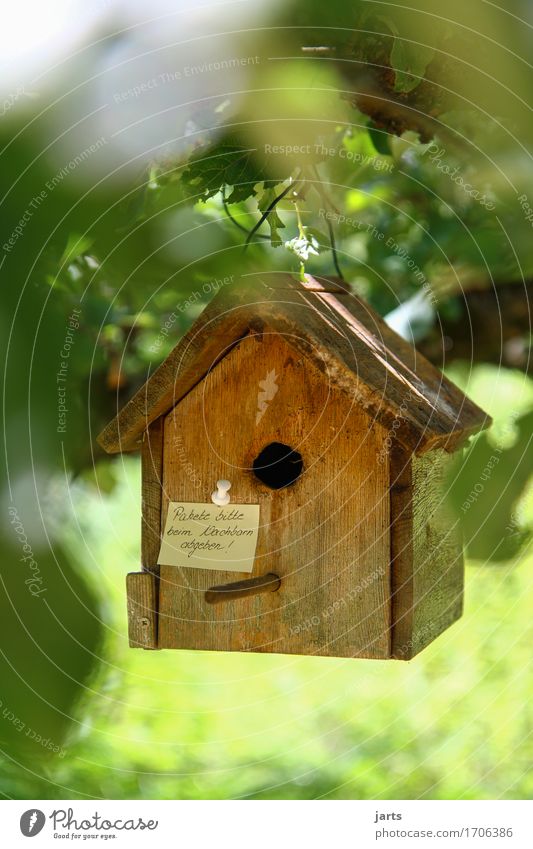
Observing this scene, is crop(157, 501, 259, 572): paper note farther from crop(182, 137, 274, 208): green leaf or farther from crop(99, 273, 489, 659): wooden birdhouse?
crop(182, 137, 274, 208): green leaf

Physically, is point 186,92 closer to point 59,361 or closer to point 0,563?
point 59,361

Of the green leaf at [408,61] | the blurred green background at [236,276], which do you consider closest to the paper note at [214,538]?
the blurred green background at [236,276]

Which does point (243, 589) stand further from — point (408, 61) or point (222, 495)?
point (408, 61)

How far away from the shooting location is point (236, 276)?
55.1 inches

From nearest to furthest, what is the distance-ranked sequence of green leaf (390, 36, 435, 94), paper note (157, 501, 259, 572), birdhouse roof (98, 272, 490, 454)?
birdhouse roof (98, 272, 490, 454) < paper note (157, 501, 259, 572) < green leaf (390, 36, 435, 94)

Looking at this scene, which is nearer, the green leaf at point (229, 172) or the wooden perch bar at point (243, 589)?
the wooden perch bar at point (243, 589)

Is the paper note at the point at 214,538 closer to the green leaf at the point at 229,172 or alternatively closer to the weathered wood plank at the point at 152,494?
the weathered wood plank at the point at 152,494

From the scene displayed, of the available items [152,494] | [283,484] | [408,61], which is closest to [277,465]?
[283,484]

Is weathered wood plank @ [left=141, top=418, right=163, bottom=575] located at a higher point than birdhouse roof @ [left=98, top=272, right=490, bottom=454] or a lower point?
lower

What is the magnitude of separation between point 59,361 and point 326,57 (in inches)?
24.2

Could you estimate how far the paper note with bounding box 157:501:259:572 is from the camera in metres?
1.28

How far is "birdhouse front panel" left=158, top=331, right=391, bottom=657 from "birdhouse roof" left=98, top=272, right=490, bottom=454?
38 millimetres

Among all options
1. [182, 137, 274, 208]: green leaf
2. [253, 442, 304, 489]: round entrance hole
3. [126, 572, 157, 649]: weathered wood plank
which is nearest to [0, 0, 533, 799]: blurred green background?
[182, 137, 274, 208]: green leaf

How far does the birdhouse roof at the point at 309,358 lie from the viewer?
3.84 feet
